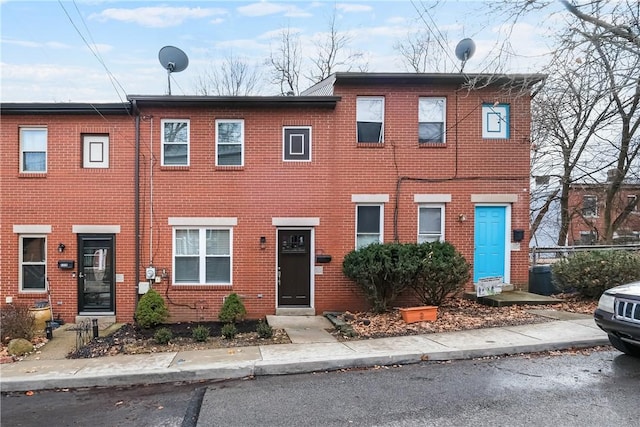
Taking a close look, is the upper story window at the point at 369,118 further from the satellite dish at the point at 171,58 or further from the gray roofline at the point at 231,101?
the satellite dish at the point at 171,58

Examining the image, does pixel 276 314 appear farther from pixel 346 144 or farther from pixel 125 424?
pixel 125 424

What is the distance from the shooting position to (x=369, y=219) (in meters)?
11.5

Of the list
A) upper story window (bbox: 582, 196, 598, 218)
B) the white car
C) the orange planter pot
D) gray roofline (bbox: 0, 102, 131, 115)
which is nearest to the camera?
the white car

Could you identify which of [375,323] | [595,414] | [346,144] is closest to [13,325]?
[375,323]

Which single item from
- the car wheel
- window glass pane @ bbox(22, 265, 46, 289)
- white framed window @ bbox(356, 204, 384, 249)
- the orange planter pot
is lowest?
the orange planter pot

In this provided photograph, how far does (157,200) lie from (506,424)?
924 centimetres

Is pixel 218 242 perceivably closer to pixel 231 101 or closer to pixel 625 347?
pixel 231 101

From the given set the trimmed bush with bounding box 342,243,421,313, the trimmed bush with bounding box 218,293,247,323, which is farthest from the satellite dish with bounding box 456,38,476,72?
the trimmed bush with bounding box 218,293,247,323

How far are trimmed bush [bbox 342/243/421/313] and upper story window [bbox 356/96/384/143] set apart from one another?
2883 millimetres

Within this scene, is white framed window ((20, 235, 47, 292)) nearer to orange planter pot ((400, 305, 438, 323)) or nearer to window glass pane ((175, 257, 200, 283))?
window glass pane ((175, 257, 200, 283))

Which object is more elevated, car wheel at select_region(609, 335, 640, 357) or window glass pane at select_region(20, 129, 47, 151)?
window glass pane at select_region(20, 129, 47, 151)

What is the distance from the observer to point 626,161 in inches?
785

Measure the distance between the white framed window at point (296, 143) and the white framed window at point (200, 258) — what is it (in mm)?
2451

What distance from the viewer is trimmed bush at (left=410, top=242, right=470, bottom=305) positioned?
9.95 metres
